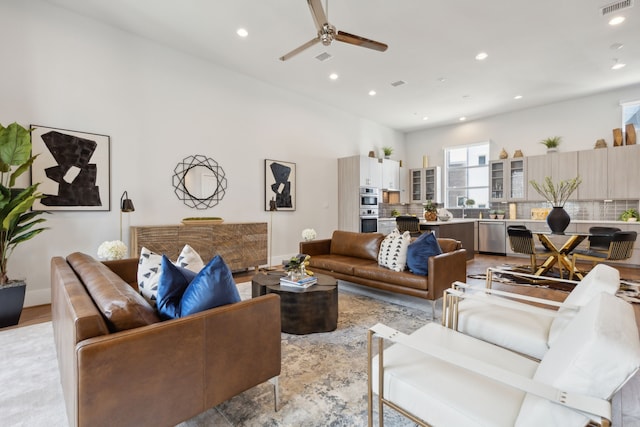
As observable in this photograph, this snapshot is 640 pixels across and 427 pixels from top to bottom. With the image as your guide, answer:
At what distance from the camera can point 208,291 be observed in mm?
1474

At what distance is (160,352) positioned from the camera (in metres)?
1.23

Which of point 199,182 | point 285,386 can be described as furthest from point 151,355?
point 199,182

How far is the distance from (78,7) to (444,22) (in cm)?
455

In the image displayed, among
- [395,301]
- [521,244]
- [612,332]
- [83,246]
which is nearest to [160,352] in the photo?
[612,332]

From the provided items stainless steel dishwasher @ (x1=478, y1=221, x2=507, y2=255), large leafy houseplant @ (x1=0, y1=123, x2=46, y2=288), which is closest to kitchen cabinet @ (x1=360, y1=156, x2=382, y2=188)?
stainless steel dishwasher @ (x1=478, y1=221, x2=507, y2=255)

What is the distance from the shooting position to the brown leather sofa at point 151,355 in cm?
110

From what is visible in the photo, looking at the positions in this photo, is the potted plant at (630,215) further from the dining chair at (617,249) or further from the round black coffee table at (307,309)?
the round black coffee table at (307,309)

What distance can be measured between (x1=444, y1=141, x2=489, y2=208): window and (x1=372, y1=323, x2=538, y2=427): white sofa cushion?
299 inches

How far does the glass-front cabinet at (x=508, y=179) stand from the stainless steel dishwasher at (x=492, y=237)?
681 millimetres

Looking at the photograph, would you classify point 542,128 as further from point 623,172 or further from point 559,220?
point 559,220

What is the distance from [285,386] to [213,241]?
3175 mm

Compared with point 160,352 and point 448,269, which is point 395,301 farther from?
point 160,352

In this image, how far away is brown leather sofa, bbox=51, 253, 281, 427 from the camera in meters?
1.10

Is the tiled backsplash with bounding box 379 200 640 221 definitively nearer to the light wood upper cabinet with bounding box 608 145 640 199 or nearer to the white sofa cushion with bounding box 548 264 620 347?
the light wood upper cabinet with bounding box 608 145 640 199
